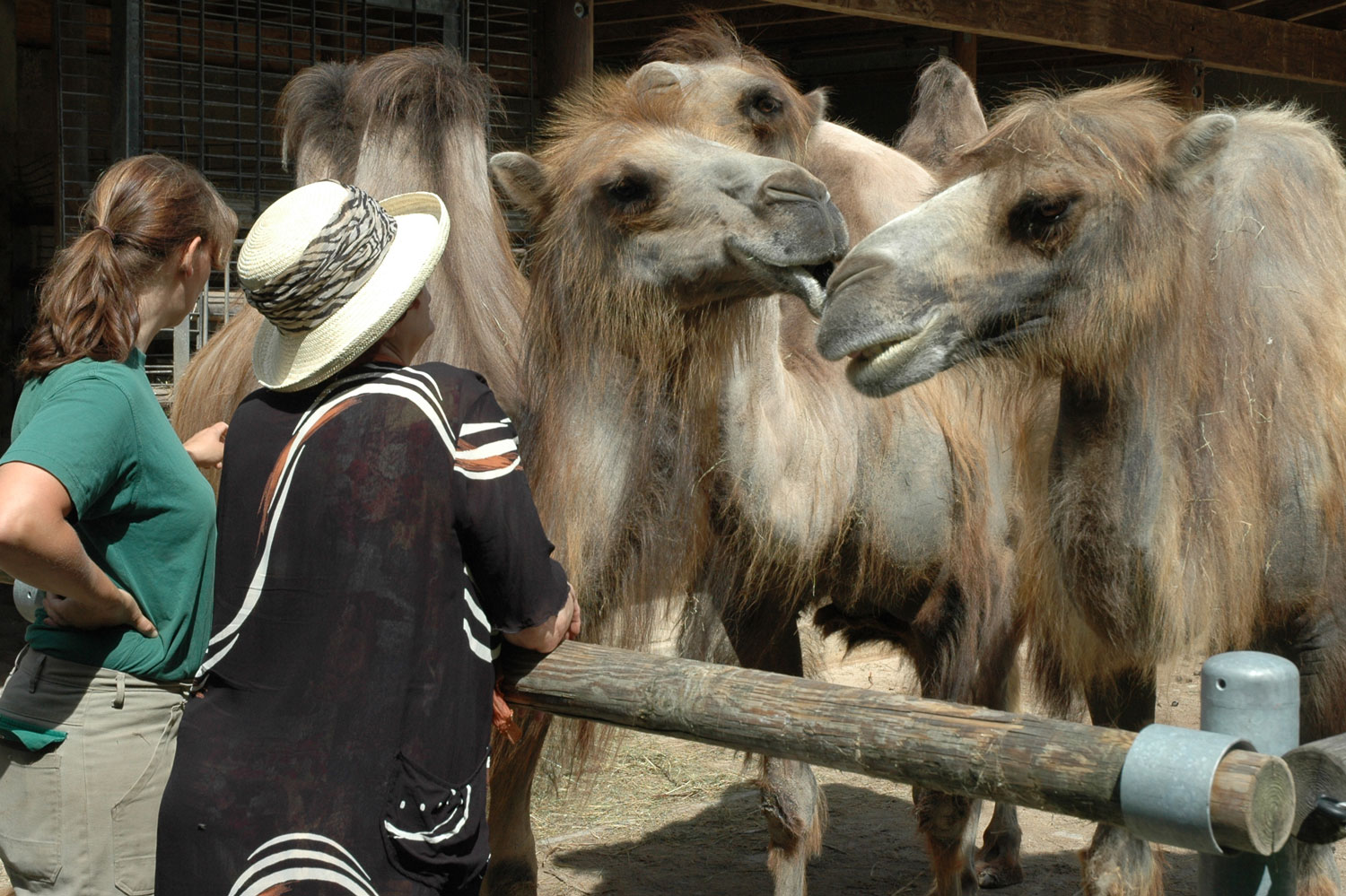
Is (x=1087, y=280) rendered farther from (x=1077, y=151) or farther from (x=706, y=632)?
(x=706, y=632)

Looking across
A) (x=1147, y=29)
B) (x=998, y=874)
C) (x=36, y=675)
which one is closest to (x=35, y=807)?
(x=36, y=675)

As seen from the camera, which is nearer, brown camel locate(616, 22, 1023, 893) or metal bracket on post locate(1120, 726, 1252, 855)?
metal bracket on post locate(1120, 726, 1252, 855)

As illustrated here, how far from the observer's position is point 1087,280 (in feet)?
8.59

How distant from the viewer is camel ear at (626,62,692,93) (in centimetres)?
343

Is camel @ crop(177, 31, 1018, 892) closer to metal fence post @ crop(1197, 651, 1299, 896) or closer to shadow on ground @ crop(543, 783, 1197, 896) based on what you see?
shadow on ground @ crop(543, 783, 1197, 896)

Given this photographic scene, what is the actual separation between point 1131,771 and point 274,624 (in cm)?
114

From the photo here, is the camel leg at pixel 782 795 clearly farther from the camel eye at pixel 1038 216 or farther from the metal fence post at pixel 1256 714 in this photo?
the metal fence post at pixel 1256 714

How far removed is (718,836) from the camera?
501 centimetres

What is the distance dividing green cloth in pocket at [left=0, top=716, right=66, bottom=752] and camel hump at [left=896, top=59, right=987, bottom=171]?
3.35 meters

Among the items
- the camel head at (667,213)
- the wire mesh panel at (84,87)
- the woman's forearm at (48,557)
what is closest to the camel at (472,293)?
the camel head at (667,213)

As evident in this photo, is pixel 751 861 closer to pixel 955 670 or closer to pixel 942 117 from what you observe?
pixel 955 670

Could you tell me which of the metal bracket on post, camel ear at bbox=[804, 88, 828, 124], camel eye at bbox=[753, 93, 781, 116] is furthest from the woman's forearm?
camel ear at bbox=[804, 88, 828, 124]

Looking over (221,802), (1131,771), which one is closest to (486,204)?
(221,802)

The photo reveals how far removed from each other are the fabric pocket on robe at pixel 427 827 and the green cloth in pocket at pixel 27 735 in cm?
88
